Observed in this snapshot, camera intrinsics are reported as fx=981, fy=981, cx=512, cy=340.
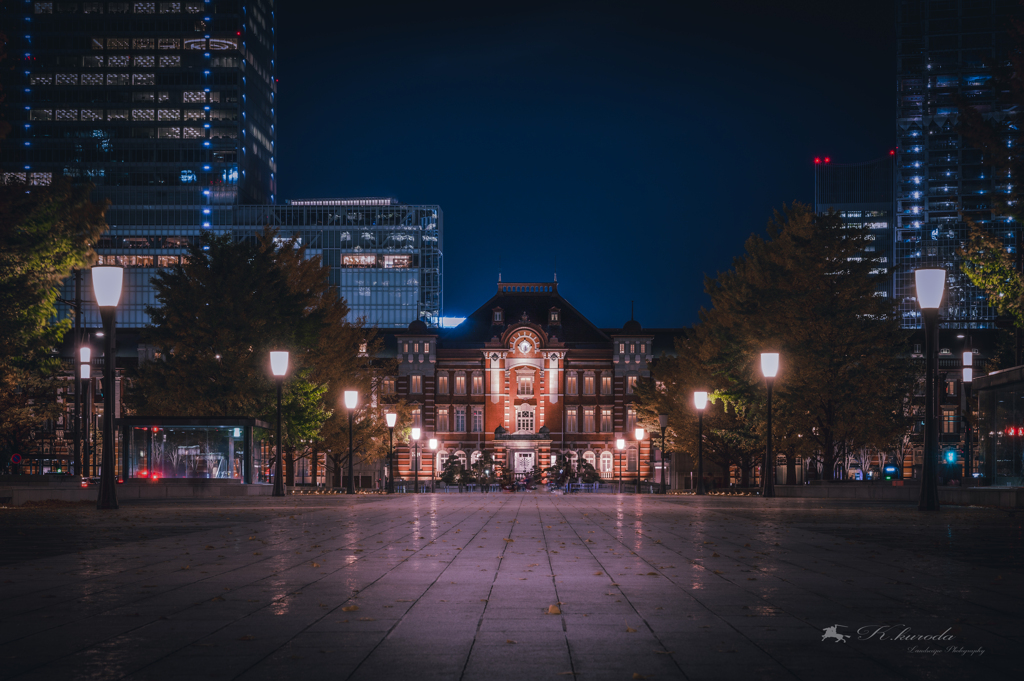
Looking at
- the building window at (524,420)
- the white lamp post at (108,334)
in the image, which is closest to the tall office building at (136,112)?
the building window at (524,420)

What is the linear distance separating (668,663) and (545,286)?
8748 cm

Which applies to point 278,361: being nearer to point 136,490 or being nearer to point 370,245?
point 136,490

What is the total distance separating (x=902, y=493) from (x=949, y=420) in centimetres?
5976

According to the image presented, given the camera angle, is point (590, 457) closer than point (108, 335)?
No

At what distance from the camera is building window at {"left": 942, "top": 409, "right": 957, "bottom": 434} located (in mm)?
82250

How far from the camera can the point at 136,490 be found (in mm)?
29578

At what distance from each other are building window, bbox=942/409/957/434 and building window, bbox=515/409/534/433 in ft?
114

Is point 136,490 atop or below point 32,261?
below

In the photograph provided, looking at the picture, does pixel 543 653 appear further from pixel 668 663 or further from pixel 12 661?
pixel 12 661

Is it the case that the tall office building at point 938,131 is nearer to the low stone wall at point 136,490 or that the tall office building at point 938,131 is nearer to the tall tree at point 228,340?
the tall tree at point 228,340

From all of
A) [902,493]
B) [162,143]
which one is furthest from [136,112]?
[902,493]

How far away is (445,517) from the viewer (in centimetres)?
1984

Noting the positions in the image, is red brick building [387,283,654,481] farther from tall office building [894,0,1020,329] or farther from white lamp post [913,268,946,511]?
tall office building [894,0,1020,329]

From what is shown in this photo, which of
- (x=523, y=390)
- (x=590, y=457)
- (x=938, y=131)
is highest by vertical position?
(x=938, y=131)
